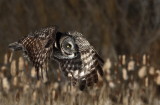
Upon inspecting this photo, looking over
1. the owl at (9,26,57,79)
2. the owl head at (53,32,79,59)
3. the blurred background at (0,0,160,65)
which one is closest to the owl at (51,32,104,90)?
the owl head at (53,32,79,59)

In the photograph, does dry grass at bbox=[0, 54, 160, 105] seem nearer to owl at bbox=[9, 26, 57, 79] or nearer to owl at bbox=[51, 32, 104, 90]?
owl at bbox=[51, 32, 104, 90]

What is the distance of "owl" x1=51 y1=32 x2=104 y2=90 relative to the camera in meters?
5.56

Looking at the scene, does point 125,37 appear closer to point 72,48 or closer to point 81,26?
point 81,26

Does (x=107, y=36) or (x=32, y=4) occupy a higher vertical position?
(x=32, y=4)

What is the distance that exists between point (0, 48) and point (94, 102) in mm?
2260

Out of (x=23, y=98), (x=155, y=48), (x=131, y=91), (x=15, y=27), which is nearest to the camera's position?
(x=23, y=98)

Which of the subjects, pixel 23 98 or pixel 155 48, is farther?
pixel 155 48

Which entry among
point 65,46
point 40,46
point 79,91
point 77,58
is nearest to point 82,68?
point 77,58

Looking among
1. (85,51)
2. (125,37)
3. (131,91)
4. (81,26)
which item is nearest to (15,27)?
(81,26)

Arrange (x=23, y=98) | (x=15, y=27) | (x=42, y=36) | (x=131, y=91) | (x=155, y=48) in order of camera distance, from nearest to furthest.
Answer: (x=42, y=36), (x=23, y=98), (x=131, y=91), (x=155, y=48), (x=15, y=27)

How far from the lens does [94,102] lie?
22.5ft

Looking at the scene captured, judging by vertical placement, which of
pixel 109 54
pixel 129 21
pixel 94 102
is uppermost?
pixel 129 21

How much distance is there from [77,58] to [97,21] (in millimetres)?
2900

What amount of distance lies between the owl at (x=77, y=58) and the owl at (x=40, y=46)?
0.67 ft
